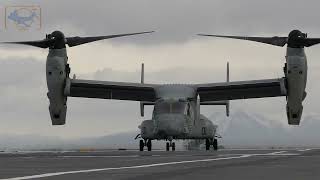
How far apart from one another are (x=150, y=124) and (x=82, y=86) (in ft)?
17.3

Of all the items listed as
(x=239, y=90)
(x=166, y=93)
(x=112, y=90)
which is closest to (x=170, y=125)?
(x=166, y=93)

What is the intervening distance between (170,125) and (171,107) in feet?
4.38

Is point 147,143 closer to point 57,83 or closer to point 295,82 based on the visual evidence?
point 57,83

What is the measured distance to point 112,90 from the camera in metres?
45.0

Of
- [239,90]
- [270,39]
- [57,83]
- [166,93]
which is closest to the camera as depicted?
[57,83]

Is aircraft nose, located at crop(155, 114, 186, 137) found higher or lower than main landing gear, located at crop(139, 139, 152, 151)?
higher

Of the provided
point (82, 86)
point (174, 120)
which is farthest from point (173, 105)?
point (82, 86)

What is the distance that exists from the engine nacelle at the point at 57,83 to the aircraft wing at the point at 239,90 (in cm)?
963

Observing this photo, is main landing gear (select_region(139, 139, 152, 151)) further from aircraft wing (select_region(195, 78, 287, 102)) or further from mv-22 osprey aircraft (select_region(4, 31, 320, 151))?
aircraft wing (select_region(195, 78, 287, 102))

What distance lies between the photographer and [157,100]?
4181 centimetres

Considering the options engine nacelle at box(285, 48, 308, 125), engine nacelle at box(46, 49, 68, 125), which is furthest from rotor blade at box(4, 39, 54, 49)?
engine nacelle at box(285, 48, 308, 125)

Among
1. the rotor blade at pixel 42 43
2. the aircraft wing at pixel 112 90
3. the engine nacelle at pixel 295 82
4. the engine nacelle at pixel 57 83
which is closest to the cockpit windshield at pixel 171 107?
the aircraft wing at pixel 112 90

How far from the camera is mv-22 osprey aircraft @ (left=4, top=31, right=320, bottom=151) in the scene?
37938mm

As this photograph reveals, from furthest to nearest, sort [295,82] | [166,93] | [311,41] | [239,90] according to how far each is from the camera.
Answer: [239,90], [166,93], [311,41], [295,82]
